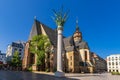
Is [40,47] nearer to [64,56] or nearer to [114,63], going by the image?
[64,56]

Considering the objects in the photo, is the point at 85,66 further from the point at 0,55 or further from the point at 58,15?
the point at 0,55

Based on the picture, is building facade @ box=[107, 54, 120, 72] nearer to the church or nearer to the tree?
the church

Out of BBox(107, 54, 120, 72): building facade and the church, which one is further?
BBox(107, 54, 120, 72): building facade

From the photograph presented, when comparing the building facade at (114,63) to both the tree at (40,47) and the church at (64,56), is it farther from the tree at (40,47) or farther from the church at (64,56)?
the tree at (40,47)

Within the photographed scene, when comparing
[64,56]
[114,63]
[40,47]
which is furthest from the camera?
[114,63]

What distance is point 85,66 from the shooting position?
69.9 m

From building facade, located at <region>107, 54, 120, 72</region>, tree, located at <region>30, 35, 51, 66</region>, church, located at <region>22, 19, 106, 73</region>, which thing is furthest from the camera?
building facade, located at <region>107, 54, 120, 72</region>

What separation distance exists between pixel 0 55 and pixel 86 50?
306ft

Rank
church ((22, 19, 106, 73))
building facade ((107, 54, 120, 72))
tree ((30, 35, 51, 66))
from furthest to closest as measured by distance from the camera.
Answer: building facade ((107, 54, 120, 72)) → church ((22, 19, 106, 73)) → tree ((30, 35, 51, 66))

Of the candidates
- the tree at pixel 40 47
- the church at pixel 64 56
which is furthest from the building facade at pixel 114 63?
the tree at pixel 40 47

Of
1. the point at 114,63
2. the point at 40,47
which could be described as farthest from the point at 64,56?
the point at 114,63

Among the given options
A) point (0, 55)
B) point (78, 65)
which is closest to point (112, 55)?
point (78, 65)

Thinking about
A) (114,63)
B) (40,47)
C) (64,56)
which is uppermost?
(40,47)

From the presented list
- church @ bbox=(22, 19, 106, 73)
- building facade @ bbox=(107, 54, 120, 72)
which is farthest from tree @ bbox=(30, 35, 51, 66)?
building facade @ bbox=(107, 54, 120, 72)
